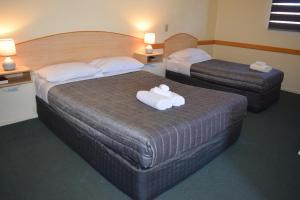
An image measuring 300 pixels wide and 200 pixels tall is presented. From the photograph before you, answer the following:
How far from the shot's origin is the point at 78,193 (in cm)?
183

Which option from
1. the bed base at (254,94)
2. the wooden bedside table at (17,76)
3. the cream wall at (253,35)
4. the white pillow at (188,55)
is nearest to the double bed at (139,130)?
the wooden bedside table at (17,76)

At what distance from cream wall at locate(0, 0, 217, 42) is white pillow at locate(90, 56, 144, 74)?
498 mm

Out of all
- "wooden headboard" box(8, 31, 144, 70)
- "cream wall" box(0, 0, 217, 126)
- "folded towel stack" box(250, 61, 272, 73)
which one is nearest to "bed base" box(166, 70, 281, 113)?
"folded towel stack" box(250, 61, 272, 73)

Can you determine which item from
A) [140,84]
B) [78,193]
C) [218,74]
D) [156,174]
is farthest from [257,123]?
[78,193]

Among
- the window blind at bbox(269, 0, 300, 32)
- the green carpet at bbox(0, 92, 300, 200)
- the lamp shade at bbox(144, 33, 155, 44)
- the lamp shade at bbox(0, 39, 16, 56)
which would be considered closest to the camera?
the green carpet at bbox(0, 92, 300, 200)

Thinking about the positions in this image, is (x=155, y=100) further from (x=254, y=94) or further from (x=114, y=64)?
(x=254, y=94)

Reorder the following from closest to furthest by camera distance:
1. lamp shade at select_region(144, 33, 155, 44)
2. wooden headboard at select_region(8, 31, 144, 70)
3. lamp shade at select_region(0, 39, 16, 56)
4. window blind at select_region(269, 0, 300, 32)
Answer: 1. lamp shade at select_region(0, 39, 16, 56)
2. wooden headboard at select_region(8, 31, 144, 70)
3. lamp shade at select_region(144, 33, 155, 44)
4. window blind at select_region(269, 0, 300, 32)

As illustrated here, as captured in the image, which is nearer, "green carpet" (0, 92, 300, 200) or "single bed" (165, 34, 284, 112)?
"green carpet" (0, 92, 300, 200)

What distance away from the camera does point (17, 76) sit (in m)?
2.78

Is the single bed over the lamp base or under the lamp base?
under

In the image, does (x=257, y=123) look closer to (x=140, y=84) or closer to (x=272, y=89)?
(x=272, y=89)

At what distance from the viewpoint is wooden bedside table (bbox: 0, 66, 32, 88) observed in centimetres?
256

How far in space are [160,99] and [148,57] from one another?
1.95 meters

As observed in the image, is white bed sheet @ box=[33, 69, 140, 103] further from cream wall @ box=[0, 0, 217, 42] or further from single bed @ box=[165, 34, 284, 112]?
single bed @ box=[165, 34, 284, 112]
